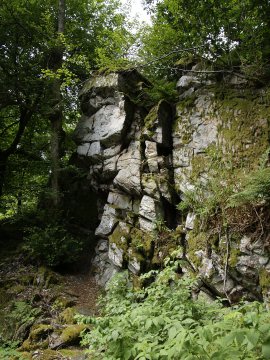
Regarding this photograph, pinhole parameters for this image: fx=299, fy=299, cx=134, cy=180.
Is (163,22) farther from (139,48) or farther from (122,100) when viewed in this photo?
(122,100)

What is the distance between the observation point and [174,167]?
8711mm

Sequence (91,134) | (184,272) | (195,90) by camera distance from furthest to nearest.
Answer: (91,134) < (195,90) < (184,272)

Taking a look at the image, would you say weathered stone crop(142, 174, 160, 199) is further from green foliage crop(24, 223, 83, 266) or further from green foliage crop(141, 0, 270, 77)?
green foliage crop(141, 0, 270, 77)

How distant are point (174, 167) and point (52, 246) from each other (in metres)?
4.36

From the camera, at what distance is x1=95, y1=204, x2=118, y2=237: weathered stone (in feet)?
30.0

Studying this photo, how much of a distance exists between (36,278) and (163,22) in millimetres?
9239

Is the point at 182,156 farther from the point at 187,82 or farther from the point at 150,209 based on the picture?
the point at 187,82

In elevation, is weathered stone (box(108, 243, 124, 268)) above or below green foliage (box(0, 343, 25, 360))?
above

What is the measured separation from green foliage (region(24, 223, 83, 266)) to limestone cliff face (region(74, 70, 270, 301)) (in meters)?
0.85

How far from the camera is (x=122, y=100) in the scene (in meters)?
9.66

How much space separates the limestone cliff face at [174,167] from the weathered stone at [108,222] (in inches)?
1.2

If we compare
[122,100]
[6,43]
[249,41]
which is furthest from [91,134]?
[249,41]

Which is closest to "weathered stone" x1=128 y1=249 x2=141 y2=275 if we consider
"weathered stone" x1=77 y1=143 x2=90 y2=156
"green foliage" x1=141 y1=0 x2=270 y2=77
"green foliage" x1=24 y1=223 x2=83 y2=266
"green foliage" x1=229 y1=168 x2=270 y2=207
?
"green foliage" x1=24 y1=223 x2=83 y2=266

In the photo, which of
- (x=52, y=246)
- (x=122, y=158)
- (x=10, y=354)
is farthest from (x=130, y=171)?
(x=10, y=354)
